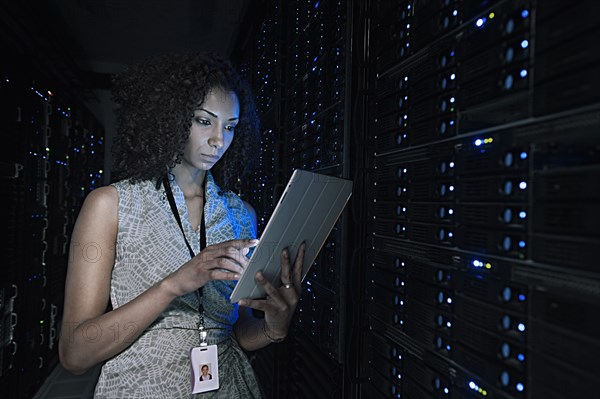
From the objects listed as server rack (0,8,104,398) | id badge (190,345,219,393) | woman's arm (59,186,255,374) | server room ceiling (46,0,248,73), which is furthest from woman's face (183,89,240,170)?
server room ceiling (46,0,248,73)

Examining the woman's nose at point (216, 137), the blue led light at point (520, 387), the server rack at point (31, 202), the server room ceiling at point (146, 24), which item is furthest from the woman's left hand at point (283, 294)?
the server room ceiling at point (146, 24)

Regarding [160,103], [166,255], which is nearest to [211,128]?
[160,103]

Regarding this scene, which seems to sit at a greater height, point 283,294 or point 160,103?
point 160,103

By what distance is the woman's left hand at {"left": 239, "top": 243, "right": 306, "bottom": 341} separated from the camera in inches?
39.3

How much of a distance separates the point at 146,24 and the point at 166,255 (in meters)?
2.83

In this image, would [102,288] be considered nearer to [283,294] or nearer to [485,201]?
[283,294]

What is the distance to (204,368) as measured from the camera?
1.13 m

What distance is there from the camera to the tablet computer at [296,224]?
0.83 m

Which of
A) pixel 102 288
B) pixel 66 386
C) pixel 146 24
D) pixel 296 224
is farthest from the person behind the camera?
pixel 146 24

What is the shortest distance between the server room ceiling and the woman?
1.86m

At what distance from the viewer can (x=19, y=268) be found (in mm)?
2539

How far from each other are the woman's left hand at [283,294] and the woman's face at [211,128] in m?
0.39

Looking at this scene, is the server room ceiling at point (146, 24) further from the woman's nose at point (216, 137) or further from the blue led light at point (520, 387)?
the blue led light at point (520, 387)

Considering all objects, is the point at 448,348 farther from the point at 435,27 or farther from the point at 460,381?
the point at 435,27
